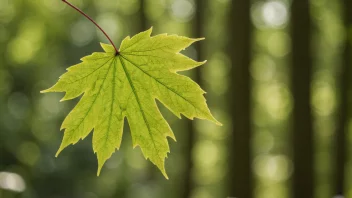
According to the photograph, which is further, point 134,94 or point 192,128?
point 192,128

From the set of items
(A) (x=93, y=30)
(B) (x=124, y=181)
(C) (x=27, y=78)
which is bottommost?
(B) (x=124, y=181)

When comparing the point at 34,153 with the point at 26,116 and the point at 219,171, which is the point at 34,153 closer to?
the point at 26,116

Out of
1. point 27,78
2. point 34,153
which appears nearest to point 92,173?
point 34,153

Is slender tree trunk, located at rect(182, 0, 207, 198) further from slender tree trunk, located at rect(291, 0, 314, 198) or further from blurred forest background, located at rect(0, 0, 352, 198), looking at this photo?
slender tree trunk, located at rect(291, 0, 314, 198)

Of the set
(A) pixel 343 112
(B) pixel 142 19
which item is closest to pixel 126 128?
(B) pixel 142 19

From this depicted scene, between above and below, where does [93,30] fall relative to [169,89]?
above

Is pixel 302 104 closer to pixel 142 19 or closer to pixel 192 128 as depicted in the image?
pixel 192 128

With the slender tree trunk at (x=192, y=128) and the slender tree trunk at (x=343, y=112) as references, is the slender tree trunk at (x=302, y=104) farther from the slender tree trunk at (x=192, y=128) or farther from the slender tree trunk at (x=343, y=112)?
the slender tree trunk at (x=192, y=128)
